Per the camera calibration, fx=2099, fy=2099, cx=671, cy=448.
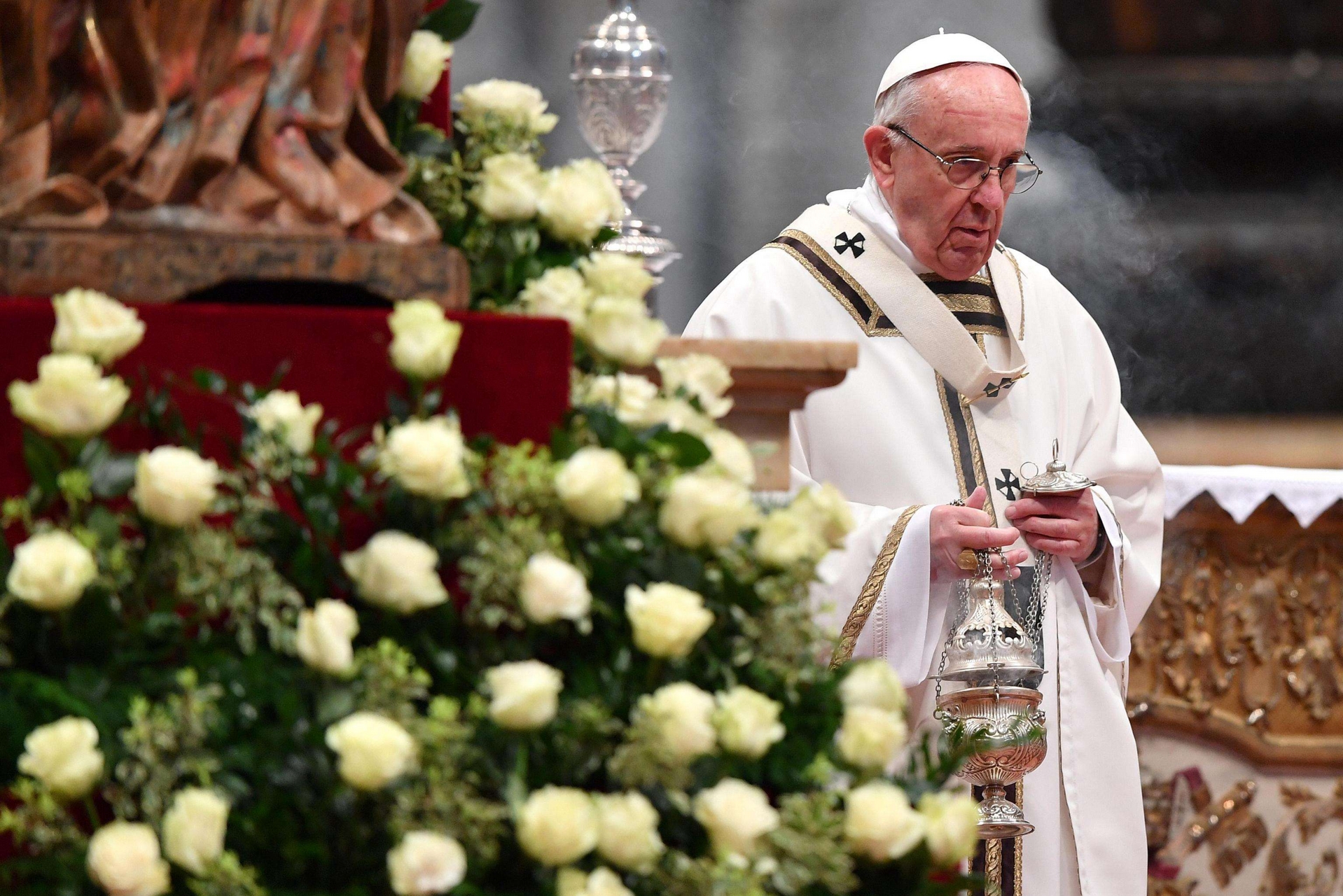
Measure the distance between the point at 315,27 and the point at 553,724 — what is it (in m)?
0.86

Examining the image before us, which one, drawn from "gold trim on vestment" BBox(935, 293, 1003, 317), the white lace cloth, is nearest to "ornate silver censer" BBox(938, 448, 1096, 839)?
"gold trim on vestment" BBox(935, 293, 1003, 317)

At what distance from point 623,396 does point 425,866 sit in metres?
0.62

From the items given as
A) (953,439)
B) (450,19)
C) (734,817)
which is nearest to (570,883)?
(734,817)

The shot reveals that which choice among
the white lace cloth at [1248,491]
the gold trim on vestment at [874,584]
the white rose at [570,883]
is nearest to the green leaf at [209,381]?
the white rose at [570,883]

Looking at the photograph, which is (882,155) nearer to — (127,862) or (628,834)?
(628,834)

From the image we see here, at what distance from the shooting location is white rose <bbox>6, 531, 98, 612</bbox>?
175 centimetres

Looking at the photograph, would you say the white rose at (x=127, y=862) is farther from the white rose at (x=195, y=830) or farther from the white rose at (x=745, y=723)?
the white rose at (x=745, y=723)

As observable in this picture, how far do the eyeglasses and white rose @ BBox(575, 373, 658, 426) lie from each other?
6.23 ft

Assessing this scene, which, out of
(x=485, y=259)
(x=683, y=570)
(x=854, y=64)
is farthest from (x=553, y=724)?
(x=854, y=64)

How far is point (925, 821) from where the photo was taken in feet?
6.31

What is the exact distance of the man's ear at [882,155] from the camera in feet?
13.6

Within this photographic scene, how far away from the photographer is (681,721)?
178cm

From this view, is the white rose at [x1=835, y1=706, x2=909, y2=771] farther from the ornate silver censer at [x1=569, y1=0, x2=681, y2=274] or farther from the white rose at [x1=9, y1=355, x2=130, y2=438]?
the ornate silver censer at [x1=569, y1=0, x2=681, y2=274]

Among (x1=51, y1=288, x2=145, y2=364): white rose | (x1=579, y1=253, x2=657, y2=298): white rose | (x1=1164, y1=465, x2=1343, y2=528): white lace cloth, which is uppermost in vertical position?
Result: (x1=579, y1=253, x2=657, y2=298): white rose
